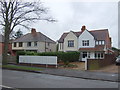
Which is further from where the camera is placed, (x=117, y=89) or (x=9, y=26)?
(x=9, y=26)

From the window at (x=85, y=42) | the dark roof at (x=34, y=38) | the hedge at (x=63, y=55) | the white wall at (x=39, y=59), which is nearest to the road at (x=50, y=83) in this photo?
the white wall at (x=39, y=59)

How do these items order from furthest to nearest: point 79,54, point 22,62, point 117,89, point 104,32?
point 104,32, point 79,54, point 22,62, point 117,89

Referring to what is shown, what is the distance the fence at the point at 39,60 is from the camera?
74.6 feet

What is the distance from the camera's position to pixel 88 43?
4128 centimetres

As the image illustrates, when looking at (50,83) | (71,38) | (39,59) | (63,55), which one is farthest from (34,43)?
(50,83)

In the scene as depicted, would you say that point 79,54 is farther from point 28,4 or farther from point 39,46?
point 28,4

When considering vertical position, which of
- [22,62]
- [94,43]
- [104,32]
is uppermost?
[104,32]

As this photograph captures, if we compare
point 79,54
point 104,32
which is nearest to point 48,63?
point 79,54

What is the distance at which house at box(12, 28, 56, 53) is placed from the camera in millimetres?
50400

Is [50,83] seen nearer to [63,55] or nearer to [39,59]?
[39,59]

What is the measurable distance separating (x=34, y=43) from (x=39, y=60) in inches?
1062

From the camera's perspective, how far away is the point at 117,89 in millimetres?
9359

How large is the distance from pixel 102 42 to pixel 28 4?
21547mm

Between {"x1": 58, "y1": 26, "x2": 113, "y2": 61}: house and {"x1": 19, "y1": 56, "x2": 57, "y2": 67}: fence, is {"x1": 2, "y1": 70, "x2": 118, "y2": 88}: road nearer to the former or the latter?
{"x1": 19, "y1": 56, "x2": 57, "y2": 67}: fence
